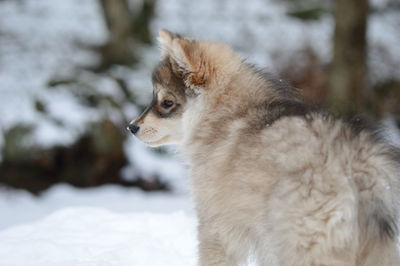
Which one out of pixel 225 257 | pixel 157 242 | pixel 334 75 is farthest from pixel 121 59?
pixel 225 257

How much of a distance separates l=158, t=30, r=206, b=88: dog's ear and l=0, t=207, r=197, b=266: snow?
1.66 m

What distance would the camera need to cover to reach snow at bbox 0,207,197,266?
14.7 ft

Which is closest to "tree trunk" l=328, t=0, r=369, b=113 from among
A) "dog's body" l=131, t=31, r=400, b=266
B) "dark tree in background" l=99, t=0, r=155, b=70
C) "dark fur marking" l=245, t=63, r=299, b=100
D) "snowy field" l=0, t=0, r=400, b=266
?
"snowy field" l=0, t=0, r=400, b=266

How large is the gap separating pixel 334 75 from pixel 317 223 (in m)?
7.50

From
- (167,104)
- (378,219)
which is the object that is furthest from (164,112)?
(378,219)

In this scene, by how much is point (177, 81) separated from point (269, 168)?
1310 millimetres

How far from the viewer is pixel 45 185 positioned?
376 inches

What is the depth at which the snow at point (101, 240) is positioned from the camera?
4.47m

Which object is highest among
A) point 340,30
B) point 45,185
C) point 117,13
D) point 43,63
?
point 340,30

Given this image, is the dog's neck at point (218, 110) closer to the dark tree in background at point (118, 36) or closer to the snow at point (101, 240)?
the snow at point (101, 240)

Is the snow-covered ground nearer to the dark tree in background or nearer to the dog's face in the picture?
the dog's face

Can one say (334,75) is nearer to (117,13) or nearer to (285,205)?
(117,13)

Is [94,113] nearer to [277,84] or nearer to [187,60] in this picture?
[187,60]

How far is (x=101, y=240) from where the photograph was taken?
505 centimetres
